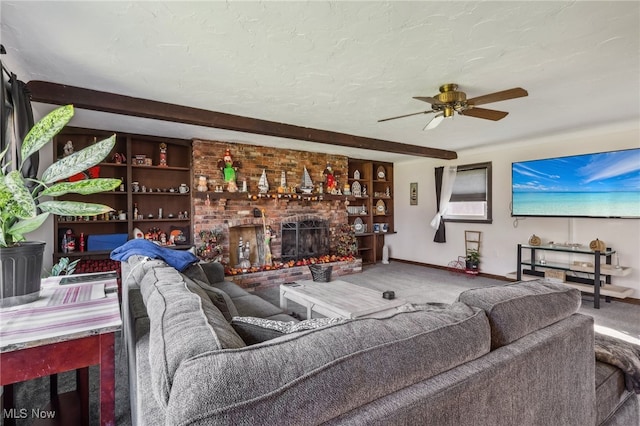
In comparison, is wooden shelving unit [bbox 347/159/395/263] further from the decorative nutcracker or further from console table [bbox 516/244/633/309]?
Result: the decorative nutcracker

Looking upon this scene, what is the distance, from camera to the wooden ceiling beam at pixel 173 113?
103 inches

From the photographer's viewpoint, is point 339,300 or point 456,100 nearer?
point 456,100

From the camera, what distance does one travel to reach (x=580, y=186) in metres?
4.22

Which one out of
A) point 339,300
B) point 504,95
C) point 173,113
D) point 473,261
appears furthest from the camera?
point 473,261

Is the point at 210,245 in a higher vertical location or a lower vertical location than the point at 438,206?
Result: lower

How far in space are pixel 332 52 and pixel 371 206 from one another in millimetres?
4866

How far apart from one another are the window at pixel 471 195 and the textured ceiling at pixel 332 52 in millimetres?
2203

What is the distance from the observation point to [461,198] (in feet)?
19.4

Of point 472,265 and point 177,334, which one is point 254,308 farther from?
point 472,265

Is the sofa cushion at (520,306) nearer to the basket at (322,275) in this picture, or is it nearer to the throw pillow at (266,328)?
the throw pillow at (266,328)

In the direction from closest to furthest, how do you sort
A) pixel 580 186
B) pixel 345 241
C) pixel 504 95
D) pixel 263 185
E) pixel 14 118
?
pixel 14 118, pixel 504 95, pixel 580 186, pixel 263 185, pixel 345 241

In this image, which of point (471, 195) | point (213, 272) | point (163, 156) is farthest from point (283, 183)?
point (471, 195)

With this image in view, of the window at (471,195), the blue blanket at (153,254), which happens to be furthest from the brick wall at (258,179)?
the window at (471,195)

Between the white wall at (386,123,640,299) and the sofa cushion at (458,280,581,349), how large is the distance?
3.86 metres
